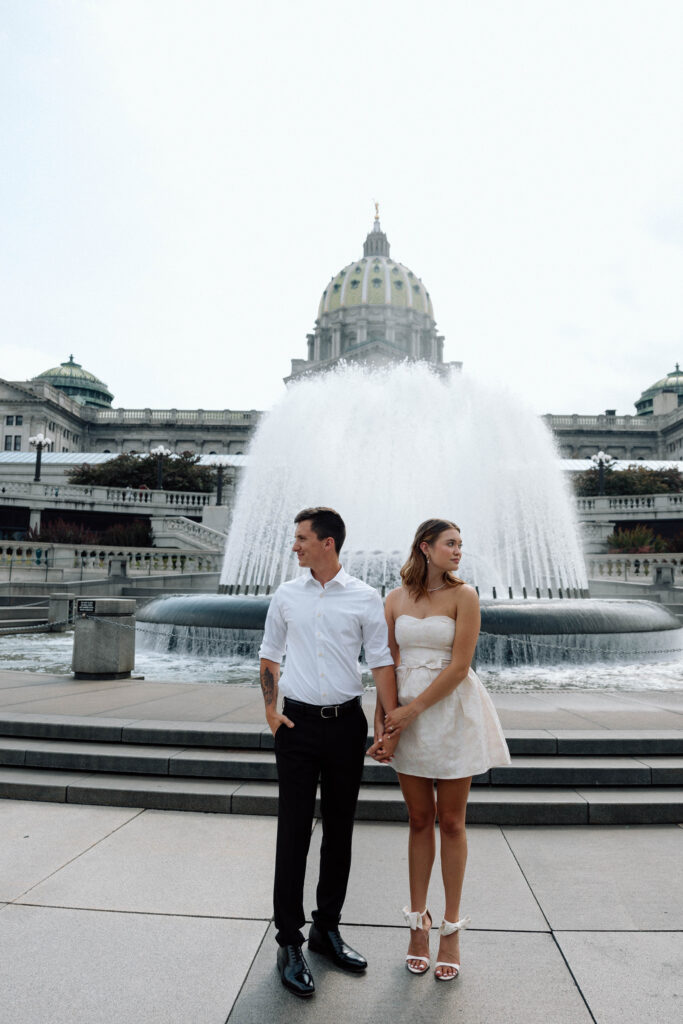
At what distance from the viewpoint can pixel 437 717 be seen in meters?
3.24

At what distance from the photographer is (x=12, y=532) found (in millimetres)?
45156

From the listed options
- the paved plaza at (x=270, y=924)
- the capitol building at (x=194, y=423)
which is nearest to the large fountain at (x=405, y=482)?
the paved plaza at (x=270, y=924)

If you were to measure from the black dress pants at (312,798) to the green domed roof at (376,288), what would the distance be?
4862 inches

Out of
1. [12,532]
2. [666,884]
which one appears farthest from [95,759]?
[12,532]

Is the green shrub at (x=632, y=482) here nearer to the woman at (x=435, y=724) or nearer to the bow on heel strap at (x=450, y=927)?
the woman at (x=435, y=724)

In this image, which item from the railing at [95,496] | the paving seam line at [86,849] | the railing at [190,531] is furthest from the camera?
→ the railing at [95,496]

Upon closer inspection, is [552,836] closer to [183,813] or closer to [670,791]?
[670,791]

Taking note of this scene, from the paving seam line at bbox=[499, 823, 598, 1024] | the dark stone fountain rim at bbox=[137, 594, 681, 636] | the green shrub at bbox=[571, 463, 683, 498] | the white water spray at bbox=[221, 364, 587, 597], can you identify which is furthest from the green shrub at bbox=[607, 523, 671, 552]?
the paving seam line at bbox=[499, 823, 598, 1024]

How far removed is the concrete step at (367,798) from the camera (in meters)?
4.93

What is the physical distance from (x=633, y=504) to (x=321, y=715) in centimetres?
4676

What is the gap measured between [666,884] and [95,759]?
4161 millimetres

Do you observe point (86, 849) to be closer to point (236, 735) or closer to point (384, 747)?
point (236, 735)

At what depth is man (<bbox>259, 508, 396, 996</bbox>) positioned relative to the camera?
316 cm

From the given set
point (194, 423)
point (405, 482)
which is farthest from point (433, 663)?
point (194, 423)
